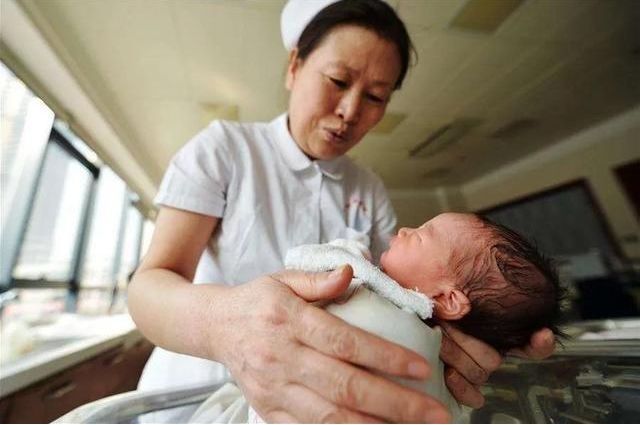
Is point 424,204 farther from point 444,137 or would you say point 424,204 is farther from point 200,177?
point 444,137

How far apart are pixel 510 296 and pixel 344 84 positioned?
455mm

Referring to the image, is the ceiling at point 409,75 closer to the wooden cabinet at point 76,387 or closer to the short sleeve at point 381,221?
the short sleeve at point 381,221

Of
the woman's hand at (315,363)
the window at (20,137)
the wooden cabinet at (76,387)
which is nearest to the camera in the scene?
the woman's hand at (315,363)

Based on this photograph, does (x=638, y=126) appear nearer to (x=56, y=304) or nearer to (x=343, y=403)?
(x=343, y=403)

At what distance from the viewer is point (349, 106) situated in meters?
0.58

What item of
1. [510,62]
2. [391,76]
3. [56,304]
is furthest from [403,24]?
[56,304]

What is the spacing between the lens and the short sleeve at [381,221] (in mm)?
705

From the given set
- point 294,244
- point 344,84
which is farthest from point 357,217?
point 344,84

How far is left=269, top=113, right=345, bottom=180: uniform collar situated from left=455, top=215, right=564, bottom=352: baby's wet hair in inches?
15.7

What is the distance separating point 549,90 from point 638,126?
6.01 ft

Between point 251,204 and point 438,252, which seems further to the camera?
point 251,204

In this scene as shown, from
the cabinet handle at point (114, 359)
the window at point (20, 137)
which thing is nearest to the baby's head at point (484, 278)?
the window at point (20, 137)

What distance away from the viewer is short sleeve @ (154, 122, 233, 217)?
0.51 m

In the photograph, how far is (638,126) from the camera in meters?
2.48
